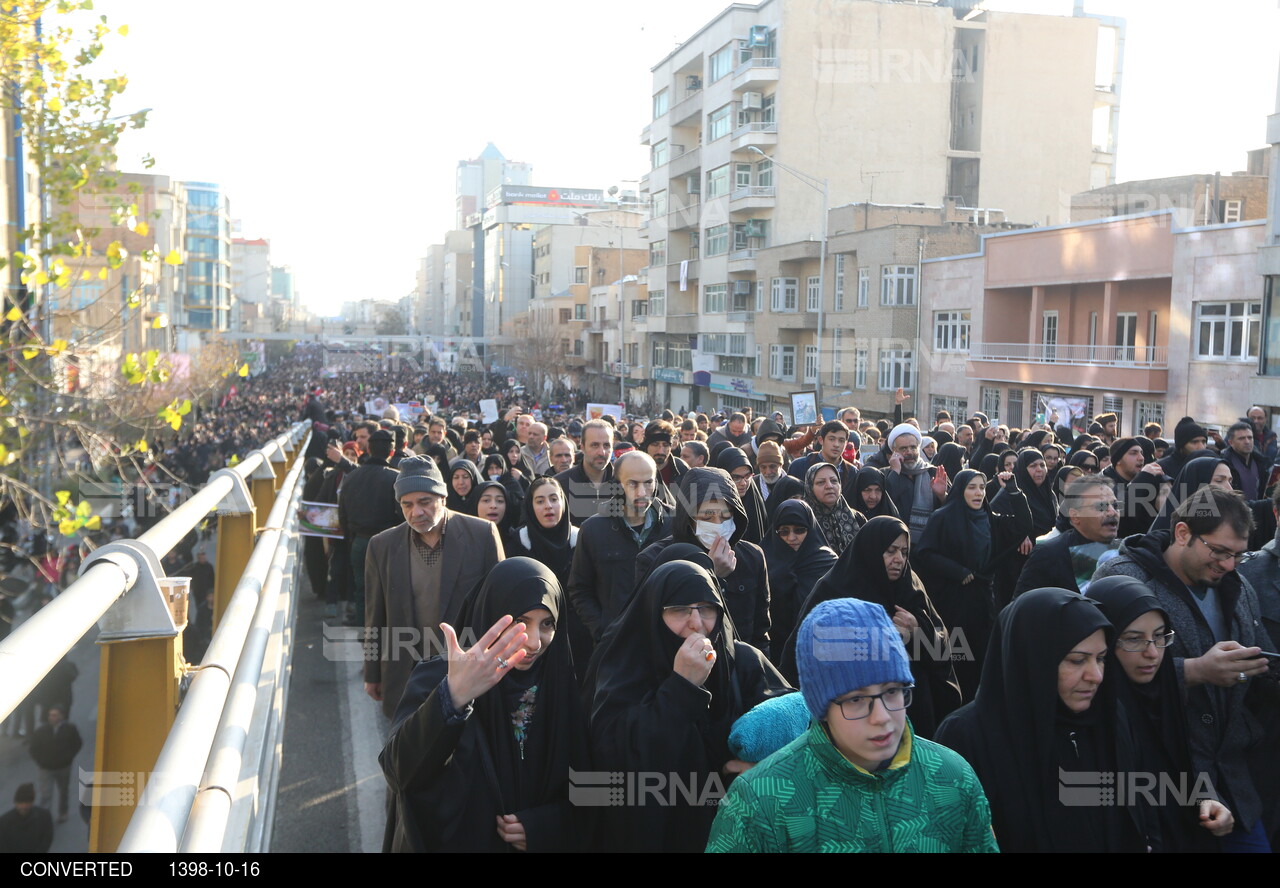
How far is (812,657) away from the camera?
2.61 m

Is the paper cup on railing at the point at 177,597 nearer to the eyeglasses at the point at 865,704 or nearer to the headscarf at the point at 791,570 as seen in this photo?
the eyeglasses at the point at 865,704

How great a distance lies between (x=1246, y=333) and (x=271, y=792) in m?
27.7

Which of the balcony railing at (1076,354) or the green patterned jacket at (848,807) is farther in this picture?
the balcony railing at (1076,354)

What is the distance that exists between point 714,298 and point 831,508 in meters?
46.5

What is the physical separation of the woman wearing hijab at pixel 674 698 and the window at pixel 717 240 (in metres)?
48.2

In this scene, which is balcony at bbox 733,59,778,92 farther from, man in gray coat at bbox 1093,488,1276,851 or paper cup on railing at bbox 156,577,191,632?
paper cup on railing at bbox 156,577,191,632

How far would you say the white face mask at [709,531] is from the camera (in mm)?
5336

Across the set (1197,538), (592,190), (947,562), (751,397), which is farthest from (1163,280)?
(592,190)

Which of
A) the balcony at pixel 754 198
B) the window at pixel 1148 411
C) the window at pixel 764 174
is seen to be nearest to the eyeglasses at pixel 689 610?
the window at pixel 1148 411

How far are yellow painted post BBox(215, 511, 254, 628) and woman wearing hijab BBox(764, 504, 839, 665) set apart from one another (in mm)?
2665

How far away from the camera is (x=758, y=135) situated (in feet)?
156

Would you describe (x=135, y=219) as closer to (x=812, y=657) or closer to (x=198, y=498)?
(x=198, y=498)

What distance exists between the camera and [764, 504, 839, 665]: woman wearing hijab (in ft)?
20.1

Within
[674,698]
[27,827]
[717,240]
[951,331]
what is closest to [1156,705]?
[674,698]
